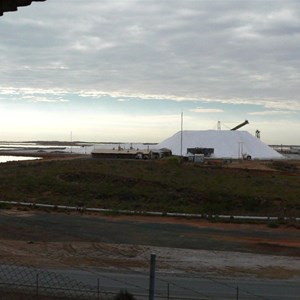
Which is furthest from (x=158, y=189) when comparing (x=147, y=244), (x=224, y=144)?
(x=224, y=144)

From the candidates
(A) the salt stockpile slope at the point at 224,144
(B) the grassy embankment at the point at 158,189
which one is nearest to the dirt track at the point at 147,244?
(B) the grassy embankment at the point at 158,189

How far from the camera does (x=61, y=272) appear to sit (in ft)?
56.5

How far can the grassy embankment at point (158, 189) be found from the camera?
123 feet

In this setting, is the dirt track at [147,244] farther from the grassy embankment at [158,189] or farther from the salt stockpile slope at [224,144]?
the salt stockpile slope at [224,144]

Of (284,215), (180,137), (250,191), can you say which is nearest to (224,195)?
(250,191)

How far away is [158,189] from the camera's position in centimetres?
4200

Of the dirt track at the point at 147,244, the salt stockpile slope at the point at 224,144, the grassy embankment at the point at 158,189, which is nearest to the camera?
the dirt track at the point at 147,244

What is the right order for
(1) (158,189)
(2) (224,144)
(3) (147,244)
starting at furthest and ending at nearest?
(2) (224,144) < (1) (158,189) < (3) (147,244)

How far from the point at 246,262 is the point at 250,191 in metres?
21.1

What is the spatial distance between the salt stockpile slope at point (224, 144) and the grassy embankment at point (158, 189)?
43.6m

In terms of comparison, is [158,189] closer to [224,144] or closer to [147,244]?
[147,244]

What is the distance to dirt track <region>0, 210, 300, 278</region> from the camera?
19.5 meters

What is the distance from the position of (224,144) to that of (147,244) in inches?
3040

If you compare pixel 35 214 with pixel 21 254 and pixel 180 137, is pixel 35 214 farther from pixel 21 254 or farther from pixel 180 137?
pixel 180 137
